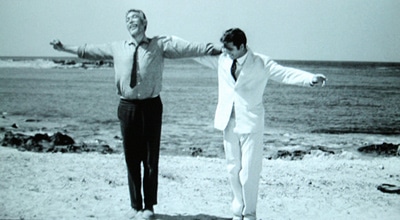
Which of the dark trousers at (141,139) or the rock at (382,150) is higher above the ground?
the dark trousers at (141,139)

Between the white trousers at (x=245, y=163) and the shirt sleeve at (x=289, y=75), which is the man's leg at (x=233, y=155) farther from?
the shirt sleeve at (x=289, y=75)

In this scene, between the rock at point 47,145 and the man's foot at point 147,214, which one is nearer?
the man's foot at point 147,214

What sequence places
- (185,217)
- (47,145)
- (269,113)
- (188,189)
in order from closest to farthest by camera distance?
(185,217) → (188,189) → (47,145) → (269,113)

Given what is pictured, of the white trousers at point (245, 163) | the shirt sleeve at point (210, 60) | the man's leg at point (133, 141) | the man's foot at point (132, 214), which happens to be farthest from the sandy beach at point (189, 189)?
the shirt sleeve at point (210, 60)

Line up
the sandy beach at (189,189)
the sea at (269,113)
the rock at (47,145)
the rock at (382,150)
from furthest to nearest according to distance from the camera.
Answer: the sea at (269,113)
the rock at (382,150)
the rock at (47,145)
the sandy beach at (189,189)

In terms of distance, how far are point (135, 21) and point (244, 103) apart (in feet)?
3.59

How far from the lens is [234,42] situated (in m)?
3.31

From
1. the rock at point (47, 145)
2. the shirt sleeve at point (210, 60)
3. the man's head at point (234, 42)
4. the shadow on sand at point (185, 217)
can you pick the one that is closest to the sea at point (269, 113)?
the rock at point (47, 145)

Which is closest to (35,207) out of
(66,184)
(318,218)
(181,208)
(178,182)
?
(66,184)

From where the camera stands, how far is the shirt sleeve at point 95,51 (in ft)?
12.1

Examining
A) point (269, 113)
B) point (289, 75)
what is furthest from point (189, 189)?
point (269, 113)

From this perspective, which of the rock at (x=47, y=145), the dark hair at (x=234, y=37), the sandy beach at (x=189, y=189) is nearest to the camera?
the dark hair at (x=234, y=37)

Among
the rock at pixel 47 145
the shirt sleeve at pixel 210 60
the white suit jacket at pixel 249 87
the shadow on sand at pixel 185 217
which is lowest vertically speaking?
the rock at pixel 47 145

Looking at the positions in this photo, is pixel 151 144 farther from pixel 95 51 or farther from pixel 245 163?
pixel 95 51
